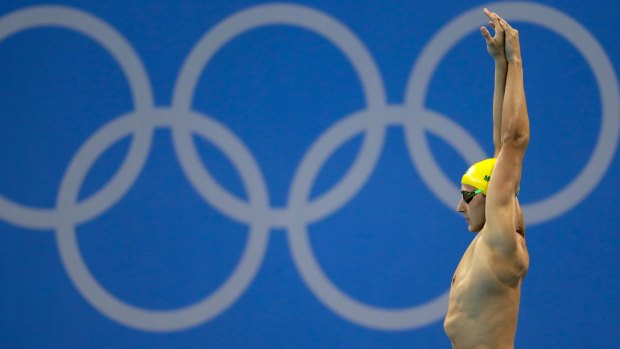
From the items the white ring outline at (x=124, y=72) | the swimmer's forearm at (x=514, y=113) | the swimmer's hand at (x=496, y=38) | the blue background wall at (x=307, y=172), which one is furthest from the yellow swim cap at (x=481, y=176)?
the white ring outline at (x=124, y=72)

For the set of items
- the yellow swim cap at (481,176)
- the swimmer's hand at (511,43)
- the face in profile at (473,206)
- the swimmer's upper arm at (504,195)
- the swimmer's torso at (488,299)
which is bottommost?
the swimmer's torso at (488,299)

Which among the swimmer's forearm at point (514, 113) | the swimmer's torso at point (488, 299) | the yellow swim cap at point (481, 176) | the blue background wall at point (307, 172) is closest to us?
the swimmer's forearm at point (514, 113)

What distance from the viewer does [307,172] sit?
24.2 feet

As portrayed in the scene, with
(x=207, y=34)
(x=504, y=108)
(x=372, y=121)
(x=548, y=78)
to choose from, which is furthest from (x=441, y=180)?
(x=504, y=108)

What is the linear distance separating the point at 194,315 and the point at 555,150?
3113 mm

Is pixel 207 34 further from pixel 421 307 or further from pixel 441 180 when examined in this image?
pixel 421 307

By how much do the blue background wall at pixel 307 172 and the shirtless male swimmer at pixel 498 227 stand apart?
93.5 inches

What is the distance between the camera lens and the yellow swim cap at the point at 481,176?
4.90m

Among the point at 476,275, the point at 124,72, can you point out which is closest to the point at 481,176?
the point at 476,275

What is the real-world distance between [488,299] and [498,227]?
1.40 ft

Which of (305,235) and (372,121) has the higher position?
(372,121)

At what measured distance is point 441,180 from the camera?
736 centimetres

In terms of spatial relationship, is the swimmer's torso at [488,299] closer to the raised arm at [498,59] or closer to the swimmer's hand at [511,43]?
the raised arm at [498,59]

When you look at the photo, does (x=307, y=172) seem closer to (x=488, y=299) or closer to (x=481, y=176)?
(x=481, y=176)
